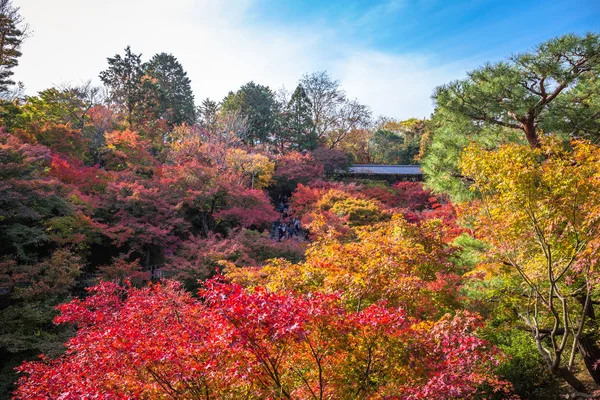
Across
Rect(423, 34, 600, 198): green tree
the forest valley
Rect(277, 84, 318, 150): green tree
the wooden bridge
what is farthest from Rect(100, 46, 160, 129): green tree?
Rect(423, 34, 600, 198): green tree

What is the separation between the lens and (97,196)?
14.3 meters

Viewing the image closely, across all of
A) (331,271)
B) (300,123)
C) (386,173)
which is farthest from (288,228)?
(331,271)

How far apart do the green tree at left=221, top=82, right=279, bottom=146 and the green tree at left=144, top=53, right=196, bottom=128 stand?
315 centimetres

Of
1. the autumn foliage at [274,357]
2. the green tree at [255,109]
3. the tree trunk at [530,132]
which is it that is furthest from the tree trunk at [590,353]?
the green tree at [255,109]

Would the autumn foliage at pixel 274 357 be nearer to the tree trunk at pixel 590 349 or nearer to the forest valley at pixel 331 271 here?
the forest valley at pixel 331 271

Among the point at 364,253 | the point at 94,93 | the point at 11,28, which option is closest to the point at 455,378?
the point at 364,253

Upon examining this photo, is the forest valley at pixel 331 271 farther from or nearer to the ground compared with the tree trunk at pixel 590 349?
farther from the ground

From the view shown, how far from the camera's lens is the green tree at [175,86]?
29.0 meters

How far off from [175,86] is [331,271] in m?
29.8

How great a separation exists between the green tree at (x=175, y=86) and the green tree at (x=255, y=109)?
3.15 meters

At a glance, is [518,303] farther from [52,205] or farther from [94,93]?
[94,93]

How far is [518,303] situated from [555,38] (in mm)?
5534

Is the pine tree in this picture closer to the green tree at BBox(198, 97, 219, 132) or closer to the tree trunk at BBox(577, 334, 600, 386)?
the green tree at BBox(198, 97, 219, 132)

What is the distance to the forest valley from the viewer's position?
12.8 feet
